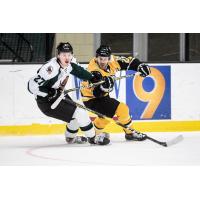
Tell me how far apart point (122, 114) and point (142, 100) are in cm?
32

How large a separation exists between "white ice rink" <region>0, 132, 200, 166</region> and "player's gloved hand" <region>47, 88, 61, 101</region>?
0.33m

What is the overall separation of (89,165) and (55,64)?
0.82 meters

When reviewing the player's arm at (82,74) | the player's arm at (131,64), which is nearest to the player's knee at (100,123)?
the player's arm at (82,74)

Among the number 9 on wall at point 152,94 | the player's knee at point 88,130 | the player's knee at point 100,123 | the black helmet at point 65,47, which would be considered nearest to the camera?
the black helmet at point 65,47

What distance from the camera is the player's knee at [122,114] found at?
4746 mm

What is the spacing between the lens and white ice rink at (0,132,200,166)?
13.4 ft

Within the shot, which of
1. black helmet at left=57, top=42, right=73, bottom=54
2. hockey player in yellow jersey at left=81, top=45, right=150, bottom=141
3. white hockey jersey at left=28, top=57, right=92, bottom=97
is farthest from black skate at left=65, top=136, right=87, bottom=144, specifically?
black helmet at left=57, top=42, right=73, bottom=54

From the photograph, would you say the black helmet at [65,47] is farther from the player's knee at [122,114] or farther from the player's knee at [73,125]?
the player's knee at [122,114]

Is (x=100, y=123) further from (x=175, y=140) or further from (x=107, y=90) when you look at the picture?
(x=175, y=140)

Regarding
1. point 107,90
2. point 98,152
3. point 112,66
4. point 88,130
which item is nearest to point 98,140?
point 88,130

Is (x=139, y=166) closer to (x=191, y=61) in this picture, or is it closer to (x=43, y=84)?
(x=43, y=84)

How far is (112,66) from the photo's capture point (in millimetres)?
4691

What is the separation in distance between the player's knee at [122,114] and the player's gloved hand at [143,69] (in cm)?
27

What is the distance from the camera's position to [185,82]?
511cm
